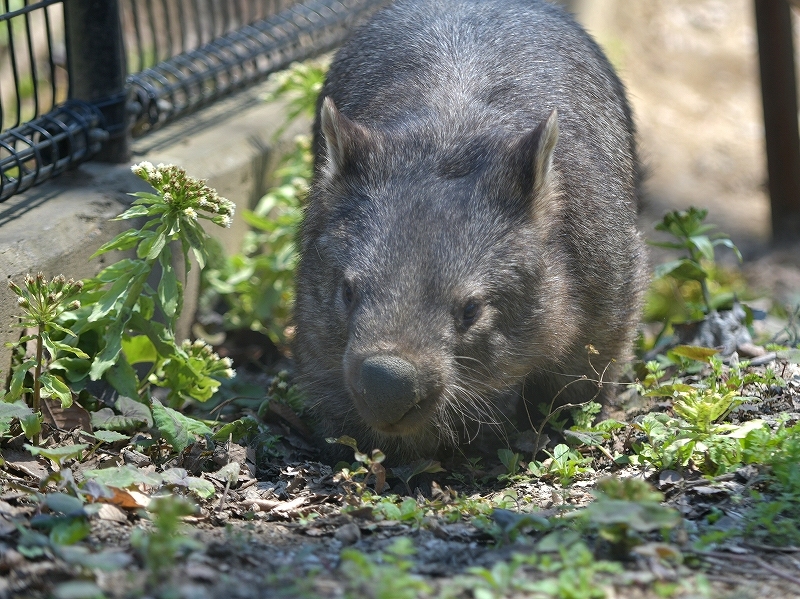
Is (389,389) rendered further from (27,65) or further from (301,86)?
(27,65)

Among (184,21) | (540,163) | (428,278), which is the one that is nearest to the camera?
(428,278)

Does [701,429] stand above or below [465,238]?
below

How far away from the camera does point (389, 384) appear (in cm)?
372

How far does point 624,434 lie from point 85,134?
3329mm

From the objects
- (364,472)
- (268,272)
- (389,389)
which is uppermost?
(389,389)

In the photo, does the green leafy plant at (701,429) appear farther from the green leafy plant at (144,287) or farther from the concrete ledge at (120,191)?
the concrete ledge at (120,191)

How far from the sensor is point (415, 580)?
9.59 ft

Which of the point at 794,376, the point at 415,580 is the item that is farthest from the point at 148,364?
the point at 794,376

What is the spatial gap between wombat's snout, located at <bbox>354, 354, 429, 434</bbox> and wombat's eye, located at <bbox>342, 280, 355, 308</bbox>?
47 cm

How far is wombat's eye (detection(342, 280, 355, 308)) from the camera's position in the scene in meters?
4.20

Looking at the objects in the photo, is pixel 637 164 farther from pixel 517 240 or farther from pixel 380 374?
pixel 380 374

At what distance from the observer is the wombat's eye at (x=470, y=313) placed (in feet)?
13.5

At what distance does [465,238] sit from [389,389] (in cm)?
80

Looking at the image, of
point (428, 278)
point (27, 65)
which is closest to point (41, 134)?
point (428, 278)
